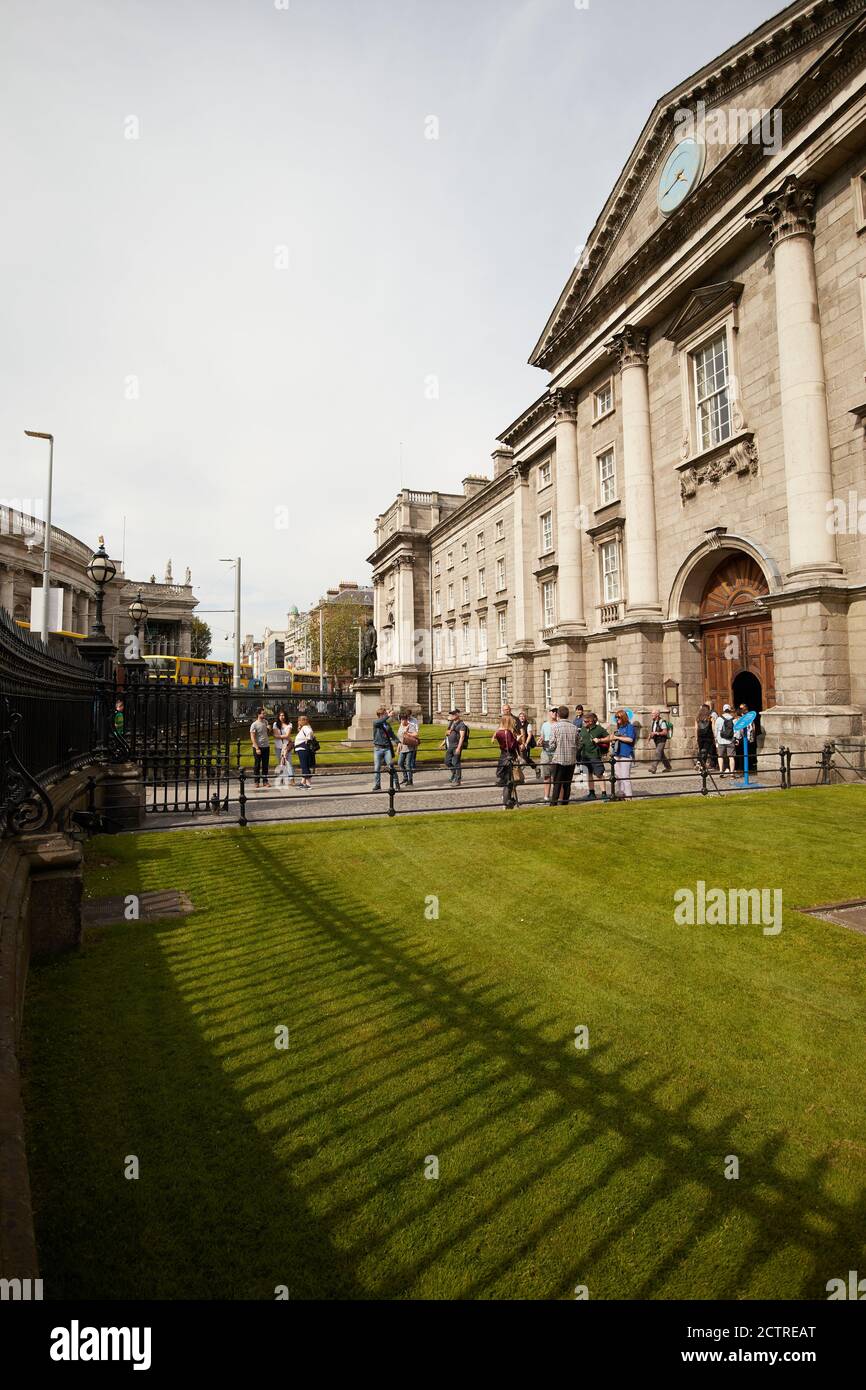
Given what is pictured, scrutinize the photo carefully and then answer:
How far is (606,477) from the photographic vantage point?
26.9 metres

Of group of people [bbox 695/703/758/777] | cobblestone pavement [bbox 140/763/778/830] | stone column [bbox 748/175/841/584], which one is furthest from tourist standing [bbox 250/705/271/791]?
stone column [bbox 748/175/841/584]

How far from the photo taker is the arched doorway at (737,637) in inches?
763

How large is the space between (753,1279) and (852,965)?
12.1 feet

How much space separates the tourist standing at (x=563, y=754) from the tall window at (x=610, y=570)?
46.3 feet

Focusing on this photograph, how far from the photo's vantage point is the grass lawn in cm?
272

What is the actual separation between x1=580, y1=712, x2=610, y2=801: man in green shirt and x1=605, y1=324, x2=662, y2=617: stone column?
8.16 metres

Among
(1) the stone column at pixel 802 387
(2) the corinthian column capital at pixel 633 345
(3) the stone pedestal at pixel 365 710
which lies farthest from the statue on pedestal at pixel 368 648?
(1) the stone column at pixel 802 387

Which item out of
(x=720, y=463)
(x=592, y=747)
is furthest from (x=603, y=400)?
(x=592, y=747)

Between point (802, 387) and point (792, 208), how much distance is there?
4.68 metres

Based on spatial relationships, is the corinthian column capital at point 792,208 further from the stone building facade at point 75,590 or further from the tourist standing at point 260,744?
the stone building facade at point 75,590

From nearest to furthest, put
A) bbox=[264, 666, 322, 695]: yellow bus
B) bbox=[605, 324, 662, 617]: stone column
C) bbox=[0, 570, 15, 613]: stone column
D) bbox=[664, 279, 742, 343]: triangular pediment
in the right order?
bbox=[664, 279, 742, 343]: triangular pediment
bbox=[605, 324, 662, 617]: stone column
bbox=[0, 570, 15, 613]: stone column
bbox=[264, 666, 322, 695]: yellow bus

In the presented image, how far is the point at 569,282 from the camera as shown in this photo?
89.2 feet

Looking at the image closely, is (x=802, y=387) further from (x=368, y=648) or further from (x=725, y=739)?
(x=368, y=648)

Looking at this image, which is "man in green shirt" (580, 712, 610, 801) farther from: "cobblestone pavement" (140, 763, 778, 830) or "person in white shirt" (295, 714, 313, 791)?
"person in white shirt" (295, 714, 313, 791)
